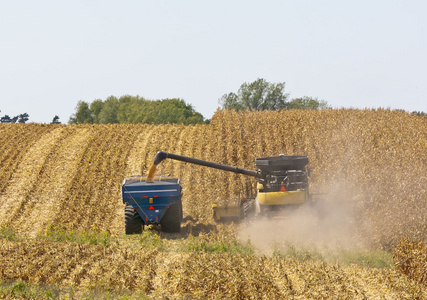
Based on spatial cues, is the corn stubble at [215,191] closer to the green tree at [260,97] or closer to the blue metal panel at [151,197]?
the blue metal panel at [151,197]

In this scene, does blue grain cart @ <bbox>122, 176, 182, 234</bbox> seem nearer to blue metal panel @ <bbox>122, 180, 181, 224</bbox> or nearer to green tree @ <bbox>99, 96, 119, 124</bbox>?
blue metal panel @ <bbox>122, 180, 181, 224</bbox>

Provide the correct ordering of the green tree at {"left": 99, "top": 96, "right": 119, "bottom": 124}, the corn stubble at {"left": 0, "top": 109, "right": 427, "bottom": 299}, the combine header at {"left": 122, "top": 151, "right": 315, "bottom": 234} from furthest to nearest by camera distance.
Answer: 1. the green tree at {"left": 99, "top": 96, "right": 119, "bottom": 124}
2. the combine header at {"left": 122, "top": 151, "right": 315, "bottom": 234}
3. the corn stubble at {"left": 0, "top": 109, "right": 427, "bottom": 299}

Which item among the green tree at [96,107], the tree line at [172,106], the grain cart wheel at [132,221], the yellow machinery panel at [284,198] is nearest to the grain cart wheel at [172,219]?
the grain cart wheel at [132,221]

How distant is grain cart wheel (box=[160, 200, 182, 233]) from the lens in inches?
720

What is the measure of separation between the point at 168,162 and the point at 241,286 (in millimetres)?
16770

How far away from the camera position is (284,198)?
17.2m

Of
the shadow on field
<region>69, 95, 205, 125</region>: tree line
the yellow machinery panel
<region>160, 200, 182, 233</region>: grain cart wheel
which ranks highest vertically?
<region>69, 95, 205, 125</region>: tree line

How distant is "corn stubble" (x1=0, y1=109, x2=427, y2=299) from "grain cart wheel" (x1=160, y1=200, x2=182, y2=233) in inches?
92.4

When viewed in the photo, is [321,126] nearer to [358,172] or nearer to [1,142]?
[358,172]

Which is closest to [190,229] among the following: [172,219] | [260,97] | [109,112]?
[172,219]

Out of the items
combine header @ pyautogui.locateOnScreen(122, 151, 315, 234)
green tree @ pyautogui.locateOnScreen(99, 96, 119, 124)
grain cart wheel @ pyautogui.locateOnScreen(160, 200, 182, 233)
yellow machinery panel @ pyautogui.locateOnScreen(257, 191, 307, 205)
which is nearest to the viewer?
yellow machinery panel @ pyautogui.locateOnScreen(257, 191, 307, 205)

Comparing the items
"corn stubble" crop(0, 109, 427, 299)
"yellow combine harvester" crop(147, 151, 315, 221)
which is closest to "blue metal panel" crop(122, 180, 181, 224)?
"yellow combine harvester" crop(147, 151, 315, 221)

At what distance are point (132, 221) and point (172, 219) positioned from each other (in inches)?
53.4

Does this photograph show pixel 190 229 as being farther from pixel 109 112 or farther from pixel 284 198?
pixel 109 112
